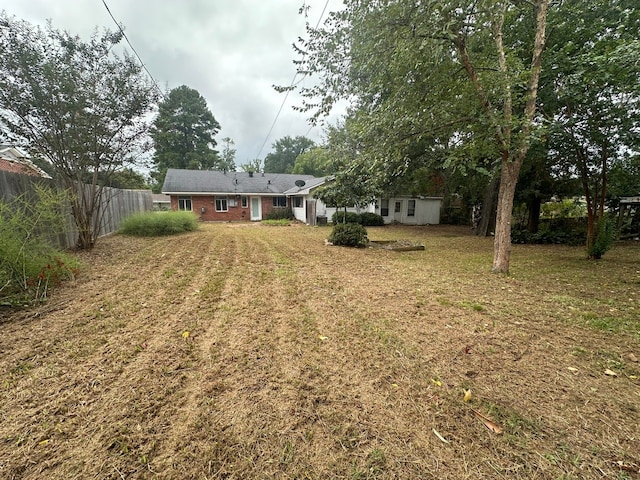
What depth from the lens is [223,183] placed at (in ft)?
66.0

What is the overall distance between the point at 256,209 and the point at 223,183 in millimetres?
3211

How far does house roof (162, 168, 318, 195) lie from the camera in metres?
18.5

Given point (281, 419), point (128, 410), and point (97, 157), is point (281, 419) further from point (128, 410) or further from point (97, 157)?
point (97, 157)

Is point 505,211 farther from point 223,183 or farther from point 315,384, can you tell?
point 223,183

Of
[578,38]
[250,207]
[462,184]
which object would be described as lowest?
[250,207]

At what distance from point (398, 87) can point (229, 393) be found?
5.22m

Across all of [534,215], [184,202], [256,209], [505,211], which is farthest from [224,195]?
[534,215]

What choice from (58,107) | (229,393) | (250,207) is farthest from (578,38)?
(250,207)

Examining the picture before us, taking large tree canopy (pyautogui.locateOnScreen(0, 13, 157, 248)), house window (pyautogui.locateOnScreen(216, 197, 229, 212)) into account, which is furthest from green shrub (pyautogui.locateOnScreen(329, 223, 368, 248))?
house window (pyautogui.locateOnScreen(216, 197, 229, 212))

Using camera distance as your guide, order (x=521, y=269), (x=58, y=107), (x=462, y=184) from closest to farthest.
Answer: (x=58, y=107) → (x=521, y=269) → (x=462, y=184)

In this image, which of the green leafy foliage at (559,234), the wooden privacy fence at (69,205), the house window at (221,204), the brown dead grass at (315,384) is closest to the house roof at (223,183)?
the house window at (221,204)

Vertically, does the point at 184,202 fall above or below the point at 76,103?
below

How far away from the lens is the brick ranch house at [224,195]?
60.6ft

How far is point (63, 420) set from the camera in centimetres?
159
